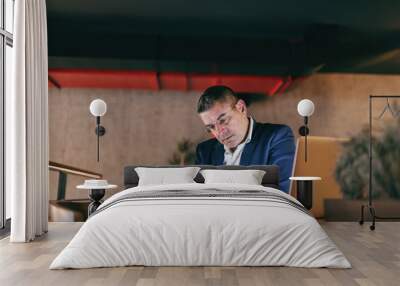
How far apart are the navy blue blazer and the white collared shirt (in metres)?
0.04

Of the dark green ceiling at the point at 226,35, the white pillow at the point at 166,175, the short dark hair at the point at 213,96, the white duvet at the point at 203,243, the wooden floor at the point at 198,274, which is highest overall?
the dark green ceiling at the point at 226,35

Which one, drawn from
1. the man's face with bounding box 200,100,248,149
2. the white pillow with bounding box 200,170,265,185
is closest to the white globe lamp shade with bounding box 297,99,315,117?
the man's face with bounding box 200,100,248,149

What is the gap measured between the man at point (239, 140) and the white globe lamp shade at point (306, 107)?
0.29 meters

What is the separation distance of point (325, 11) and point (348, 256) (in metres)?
3.46

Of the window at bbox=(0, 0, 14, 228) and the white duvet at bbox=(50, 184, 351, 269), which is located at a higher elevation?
the window at bbox=(0, 0, 14, 228)

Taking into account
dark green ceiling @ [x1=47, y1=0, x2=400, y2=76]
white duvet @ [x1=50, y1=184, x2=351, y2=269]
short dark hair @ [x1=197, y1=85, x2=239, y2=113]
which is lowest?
white duvet @ [x1=50, y1=184, x2=351, y2=269]

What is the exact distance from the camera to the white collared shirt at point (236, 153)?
6.97 meters

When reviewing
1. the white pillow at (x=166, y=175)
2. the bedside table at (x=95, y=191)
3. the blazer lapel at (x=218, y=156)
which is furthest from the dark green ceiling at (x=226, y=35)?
the bedside table at (x=95, y=191)

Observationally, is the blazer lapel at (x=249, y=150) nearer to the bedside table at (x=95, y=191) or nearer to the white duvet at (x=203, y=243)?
the bedside table at (x=95, y=191)

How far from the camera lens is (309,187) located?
264 inches

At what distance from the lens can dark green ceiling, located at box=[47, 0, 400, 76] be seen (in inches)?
274

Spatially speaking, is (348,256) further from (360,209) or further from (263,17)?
(263,17)

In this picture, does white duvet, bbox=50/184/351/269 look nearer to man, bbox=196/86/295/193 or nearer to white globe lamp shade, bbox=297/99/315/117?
man, bbox=196/86/295/193

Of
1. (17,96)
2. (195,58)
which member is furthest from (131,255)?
(195,58)
